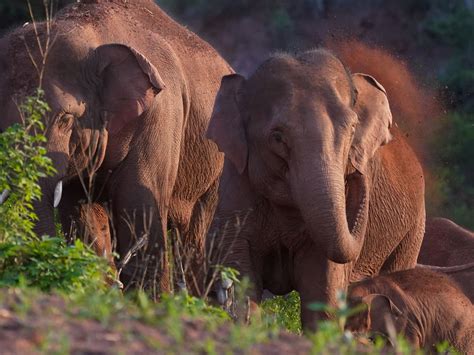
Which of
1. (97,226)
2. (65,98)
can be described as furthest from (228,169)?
(97,226)

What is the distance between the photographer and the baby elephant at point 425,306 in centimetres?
1248

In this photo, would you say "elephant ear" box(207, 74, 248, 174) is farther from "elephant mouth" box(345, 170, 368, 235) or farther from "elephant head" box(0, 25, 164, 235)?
"elephant head" box(0, 25, 164, 235)

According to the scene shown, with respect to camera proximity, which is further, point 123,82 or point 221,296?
point 123,82

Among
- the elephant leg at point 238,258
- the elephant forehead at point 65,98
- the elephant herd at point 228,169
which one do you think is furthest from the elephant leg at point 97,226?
the elephant leg at point 238,258

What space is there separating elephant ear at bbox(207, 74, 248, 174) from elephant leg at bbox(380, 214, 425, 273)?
2.38m

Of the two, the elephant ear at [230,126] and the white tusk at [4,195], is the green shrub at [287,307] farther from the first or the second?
the white tusk at [4,195]

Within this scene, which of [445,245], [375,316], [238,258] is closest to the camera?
[238,258]

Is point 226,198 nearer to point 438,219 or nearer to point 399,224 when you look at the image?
point 399,224

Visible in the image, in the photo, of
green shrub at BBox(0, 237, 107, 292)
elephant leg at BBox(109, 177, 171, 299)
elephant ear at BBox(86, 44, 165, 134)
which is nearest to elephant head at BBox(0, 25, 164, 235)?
elephant ear at BBox(86, 44, 165, 134)

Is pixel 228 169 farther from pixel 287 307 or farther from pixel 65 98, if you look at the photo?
pixel 287 307

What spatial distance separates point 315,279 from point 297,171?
0.94m

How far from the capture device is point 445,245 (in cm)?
1573

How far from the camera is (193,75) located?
14.3 meters

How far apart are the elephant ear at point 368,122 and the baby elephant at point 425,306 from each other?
1257 millimetres
